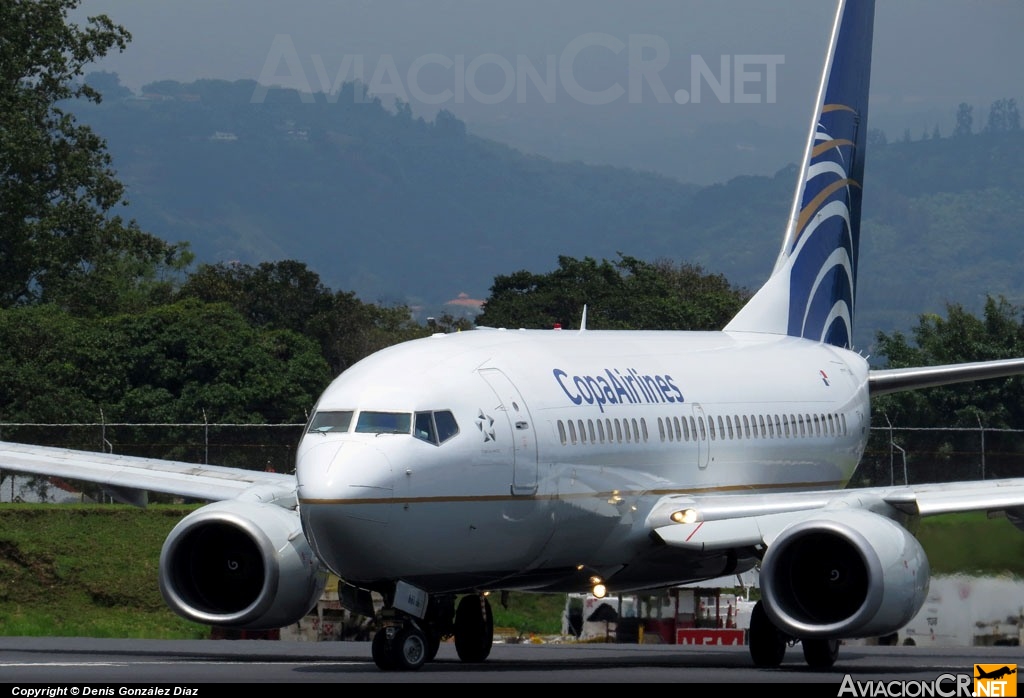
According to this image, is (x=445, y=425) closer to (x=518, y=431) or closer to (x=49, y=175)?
(x=518, y=431)

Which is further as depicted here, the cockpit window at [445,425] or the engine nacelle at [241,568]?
the engine nacelle at [241,568]

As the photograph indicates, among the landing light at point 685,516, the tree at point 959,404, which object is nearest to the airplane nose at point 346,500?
the landing light at point 685,516

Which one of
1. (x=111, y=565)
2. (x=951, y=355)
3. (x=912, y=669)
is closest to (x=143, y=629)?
(x=111, y=565)

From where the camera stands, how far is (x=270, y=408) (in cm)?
6150

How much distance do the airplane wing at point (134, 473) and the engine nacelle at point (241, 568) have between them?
54.6 inches

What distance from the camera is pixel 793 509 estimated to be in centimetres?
2247

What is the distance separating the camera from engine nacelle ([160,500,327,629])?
21031 millimetres

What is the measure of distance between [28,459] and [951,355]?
54.4m

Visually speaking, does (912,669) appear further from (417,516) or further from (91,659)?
(91,659)

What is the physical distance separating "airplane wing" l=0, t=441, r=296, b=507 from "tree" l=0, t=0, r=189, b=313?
52516 mm

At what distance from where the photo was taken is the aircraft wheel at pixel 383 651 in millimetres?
19422

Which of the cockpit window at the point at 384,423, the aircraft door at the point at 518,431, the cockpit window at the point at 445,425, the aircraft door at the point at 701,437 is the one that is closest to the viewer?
the cockpit window at the point at 384,423

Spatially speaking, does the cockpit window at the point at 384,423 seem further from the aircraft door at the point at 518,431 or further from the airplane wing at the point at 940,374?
the airplane wing at the point at 940,374

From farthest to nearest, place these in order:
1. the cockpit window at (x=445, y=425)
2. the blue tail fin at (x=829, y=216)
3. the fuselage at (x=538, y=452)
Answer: the blue tail fin at (x=829, y=216)
the cockpit window at (x=445, y=425)
the fuselage at (x=538, y=452)
